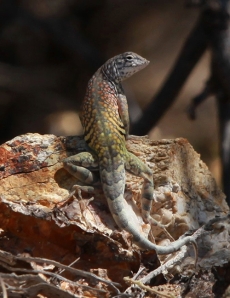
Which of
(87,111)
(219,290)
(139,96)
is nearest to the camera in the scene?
(219,290)

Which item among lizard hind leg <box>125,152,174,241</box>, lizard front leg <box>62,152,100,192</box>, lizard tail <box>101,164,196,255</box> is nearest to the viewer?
lizard tail <box>101,164,196,255</box>

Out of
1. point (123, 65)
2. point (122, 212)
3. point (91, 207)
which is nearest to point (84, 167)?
point (91, 207)

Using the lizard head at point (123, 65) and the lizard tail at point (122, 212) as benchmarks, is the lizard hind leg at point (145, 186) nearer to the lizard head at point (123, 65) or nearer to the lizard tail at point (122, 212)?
the lizard tail at point (122, 212)

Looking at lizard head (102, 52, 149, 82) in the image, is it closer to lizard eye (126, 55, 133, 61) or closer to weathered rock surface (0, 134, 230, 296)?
lizard eye (126, 55, 133, 61)

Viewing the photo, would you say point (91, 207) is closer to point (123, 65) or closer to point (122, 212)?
point (122, 212)

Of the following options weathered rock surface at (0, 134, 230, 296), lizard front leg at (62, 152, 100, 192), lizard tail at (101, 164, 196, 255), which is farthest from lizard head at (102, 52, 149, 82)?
lizard tail at (101, 164, 196, 255)

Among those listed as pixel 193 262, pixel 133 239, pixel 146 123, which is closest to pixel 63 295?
pixel 133 239

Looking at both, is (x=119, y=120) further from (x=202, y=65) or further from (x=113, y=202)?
(x=202, y=65)
